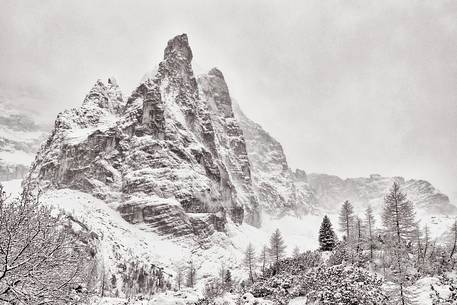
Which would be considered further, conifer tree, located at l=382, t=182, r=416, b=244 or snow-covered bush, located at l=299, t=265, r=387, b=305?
conifer tree, located at l=382, t=182, r=416, b=244

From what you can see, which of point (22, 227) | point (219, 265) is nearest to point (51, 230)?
point (22, 227)

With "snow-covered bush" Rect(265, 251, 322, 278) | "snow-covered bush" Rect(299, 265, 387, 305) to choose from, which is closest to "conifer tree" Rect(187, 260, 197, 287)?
→ "snow-covered bush" Rect(265, 251, 322, 278)

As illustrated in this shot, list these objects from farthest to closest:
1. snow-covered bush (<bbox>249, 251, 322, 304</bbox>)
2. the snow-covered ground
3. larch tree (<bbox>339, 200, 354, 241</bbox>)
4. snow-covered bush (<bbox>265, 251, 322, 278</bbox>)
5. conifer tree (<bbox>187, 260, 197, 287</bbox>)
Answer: the snow-covered ground
conifer tree (<bbox>187, 260, 197, 287</bbox>)
larch tree (<bbox>339, 200, 354, 241</bbox>)
snow-covered bush (<bbox>265, 251, 322, 278</bbox>)
snow-covered bush (<bbox>249, 251, 322, 304</bbox>)

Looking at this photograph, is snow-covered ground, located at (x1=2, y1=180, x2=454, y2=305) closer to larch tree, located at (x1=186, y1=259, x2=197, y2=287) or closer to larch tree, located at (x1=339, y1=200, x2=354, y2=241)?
A: larch tree, located at (x1=186, y1=259, x2=197, y2=287)

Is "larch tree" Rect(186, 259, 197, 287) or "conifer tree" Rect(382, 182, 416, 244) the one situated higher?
"conifer tree" Rect(382, 182, 416, 244)

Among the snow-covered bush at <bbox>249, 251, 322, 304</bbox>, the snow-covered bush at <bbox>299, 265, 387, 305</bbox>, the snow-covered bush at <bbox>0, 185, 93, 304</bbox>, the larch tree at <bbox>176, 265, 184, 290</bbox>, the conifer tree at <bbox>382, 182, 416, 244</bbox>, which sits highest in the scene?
the conifer tree at <bbox>382, 182, 416, 244</bbox>

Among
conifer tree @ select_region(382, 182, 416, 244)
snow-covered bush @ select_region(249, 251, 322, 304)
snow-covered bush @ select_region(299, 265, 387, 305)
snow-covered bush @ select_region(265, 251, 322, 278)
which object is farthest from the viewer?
snow-covered bush @ select_region(265, 251, 322, 278)

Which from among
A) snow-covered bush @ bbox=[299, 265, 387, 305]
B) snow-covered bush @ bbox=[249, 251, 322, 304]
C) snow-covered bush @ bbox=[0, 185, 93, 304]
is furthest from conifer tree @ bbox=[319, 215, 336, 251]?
snow-covered bush @ bbox=[0, 185, 93, 304]

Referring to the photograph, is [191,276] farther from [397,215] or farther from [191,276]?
[397,215]

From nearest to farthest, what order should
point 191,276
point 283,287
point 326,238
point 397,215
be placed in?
point 283,287 → point 397,215 → point 326,238 → point 191,276

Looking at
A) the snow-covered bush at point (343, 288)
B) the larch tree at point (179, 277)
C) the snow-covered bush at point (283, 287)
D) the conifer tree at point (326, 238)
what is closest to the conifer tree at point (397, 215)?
the snow-covered bush at point (343, 288)

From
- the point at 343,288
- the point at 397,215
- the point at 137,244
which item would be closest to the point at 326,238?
the point at 397,215

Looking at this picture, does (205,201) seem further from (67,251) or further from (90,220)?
(67,251)

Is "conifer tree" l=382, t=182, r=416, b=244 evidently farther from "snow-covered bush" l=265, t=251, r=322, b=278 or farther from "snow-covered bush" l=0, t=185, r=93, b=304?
"snow-covered bush" l=0, t=185, r=93, b=304
